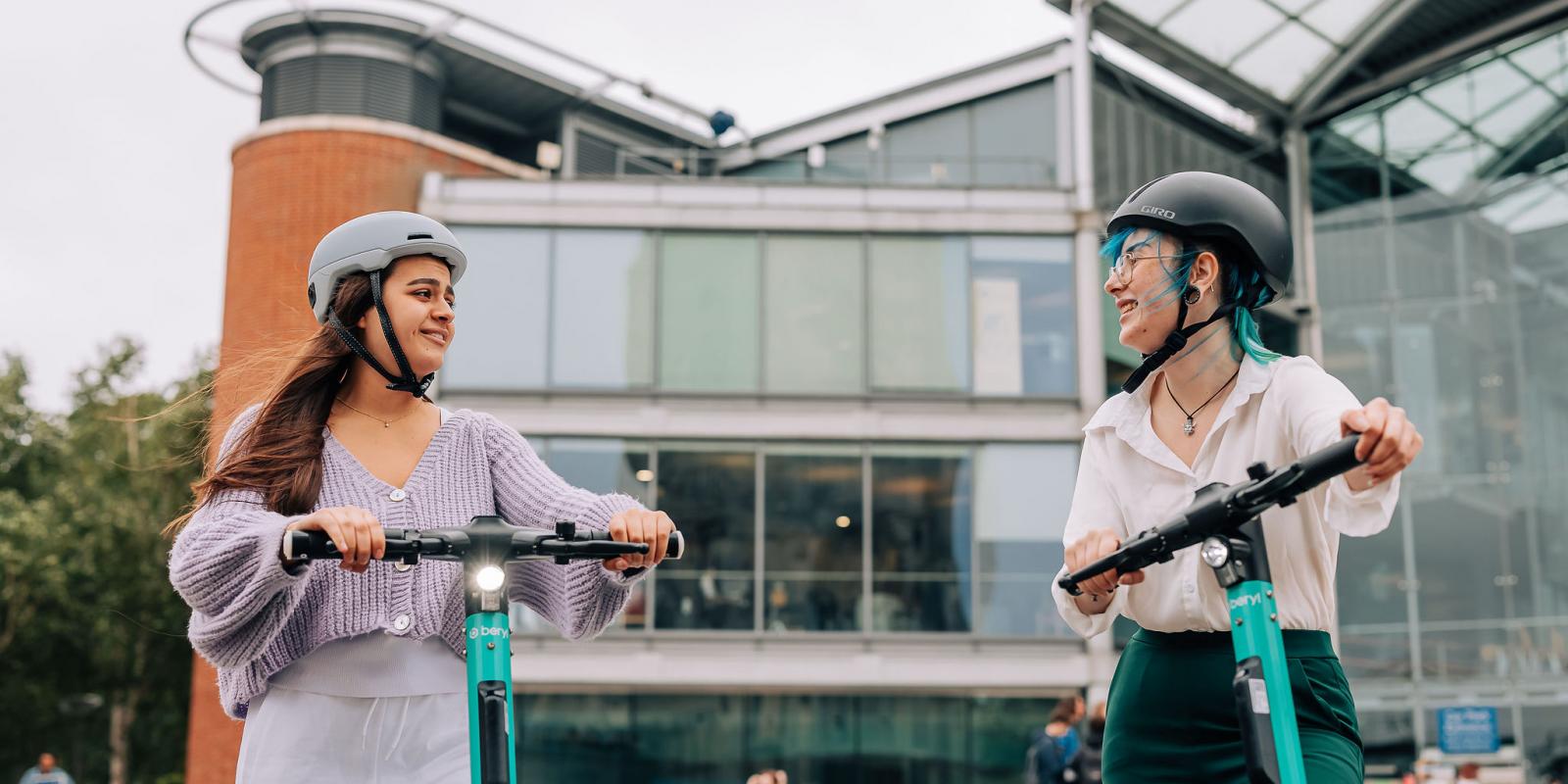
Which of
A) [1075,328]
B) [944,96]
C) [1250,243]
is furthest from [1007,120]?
[1250,243]

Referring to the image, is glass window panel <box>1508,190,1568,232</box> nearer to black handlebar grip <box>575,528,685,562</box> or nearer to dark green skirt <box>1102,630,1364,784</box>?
dark green skirt <box>1102,630,1364,784</box>

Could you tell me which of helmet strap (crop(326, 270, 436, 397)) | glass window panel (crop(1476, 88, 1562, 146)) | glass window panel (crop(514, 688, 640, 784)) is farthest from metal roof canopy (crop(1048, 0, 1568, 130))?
helmet strap (crop(326, 270, 436, 397))

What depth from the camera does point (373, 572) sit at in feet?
12.0

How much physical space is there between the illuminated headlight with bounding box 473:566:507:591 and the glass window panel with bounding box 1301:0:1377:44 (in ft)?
92.9

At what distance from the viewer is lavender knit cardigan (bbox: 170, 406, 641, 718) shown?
11.3ft

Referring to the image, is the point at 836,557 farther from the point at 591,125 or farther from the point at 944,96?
the point at 591,125

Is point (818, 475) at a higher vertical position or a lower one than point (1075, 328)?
lower

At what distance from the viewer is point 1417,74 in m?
29.9

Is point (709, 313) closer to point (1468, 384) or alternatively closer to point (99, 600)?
point (1468, 384)

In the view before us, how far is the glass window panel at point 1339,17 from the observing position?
2856 centimetres

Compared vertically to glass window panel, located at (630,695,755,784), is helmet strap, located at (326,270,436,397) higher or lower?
higher

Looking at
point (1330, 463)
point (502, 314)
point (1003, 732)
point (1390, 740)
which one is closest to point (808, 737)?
point (1003, 732)

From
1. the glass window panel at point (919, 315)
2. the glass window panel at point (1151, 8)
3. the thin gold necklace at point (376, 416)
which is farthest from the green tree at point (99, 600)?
the thin gold necklace at point (376, 416)

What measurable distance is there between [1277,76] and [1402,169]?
2.90 m
